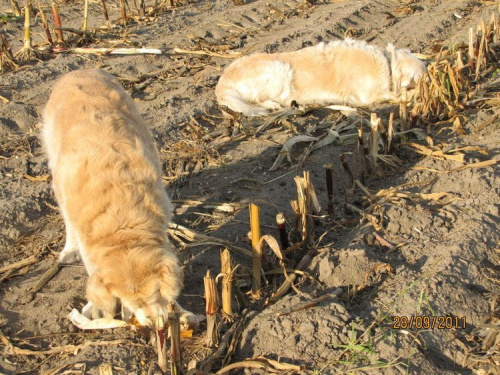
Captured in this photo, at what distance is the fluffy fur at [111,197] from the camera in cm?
344

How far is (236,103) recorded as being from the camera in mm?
7770

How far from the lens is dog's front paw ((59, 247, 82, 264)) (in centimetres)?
485

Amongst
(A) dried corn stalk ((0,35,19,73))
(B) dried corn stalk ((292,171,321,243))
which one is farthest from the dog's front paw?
(A) dried corn stalk ((0,35,19,73))

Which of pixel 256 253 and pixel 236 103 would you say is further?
pixel 236 103

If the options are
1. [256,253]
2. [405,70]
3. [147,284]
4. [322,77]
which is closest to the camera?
[147,284]

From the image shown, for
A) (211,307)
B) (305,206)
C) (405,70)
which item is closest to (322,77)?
(405,70)

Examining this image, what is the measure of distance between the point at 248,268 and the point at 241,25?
7.95 metres

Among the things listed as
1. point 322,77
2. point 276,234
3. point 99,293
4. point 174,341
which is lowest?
point 276,234

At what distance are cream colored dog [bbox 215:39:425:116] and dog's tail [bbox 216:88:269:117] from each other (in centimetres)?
2

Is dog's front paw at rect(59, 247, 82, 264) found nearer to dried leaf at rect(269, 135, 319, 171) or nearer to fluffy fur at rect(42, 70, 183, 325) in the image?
fluffy fur at rect(42, 70, 183, 325)

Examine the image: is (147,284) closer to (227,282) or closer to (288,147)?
(227,282)

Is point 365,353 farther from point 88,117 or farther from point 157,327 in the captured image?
point 88,117

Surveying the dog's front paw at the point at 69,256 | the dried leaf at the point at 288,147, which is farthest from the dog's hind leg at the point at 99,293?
the dried leaf at the point at 288,147
